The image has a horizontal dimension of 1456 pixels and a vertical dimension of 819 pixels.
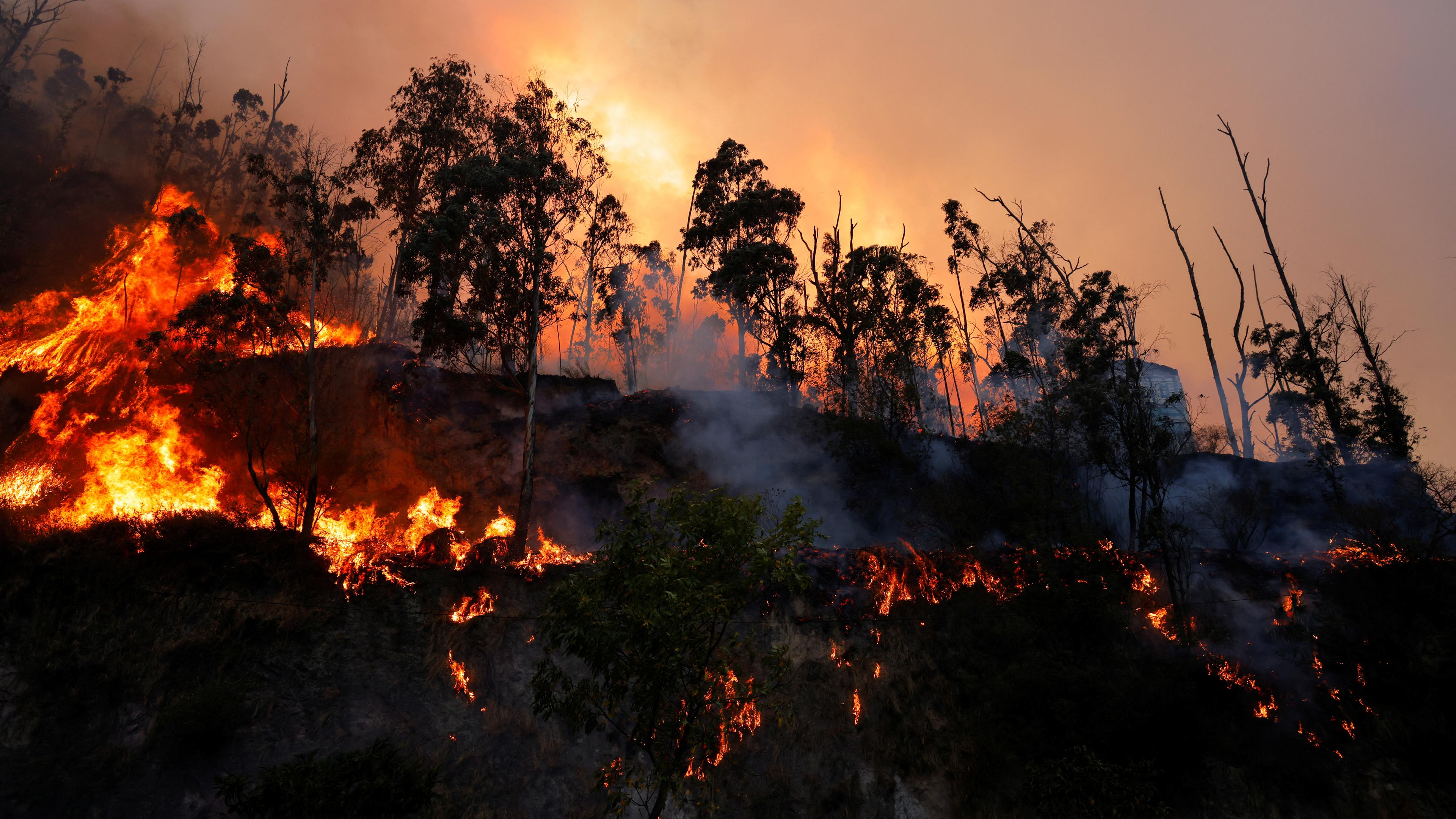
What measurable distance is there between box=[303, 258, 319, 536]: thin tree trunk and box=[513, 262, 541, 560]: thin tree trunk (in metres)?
5.72

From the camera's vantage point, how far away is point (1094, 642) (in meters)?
17.0

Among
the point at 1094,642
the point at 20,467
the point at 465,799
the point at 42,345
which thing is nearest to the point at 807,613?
the point at 1094,642

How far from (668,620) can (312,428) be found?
16.0m

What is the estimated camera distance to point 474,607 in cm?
1703

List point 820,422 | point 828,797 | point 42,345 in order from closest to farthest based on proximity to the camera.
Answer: point 828,797 → point 42,345 → point 820,422

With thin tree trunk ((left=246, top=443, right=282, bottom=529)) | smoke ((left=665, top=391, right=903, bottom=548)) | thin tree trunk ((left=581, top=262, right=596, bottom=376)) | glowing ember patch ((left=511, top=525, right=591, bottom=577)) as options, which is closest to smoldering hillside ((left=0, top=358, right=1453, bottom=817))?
glowing ember patch ((left=511, top=525, right=591, bottom=577))

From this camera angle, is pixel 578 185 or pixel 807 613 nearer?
pixel 807 613

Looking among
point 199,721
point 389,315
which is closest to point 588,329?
point 389,315

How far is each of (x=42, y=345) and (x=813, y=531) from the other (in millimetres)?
27968

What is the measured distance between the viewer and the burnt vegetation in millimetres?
11617

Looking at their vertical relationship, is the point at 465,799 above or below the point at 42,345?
below

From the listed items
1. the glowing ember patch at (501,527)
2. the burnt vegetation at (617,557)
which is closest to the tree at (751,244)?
the burnt vegetation at (617,557)

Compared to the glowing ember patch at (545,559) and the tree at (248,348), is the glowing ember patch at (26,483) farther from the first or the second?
the glowing ember patch at (545,559)

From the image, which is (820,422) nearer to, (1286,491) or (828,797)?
(828,797)
